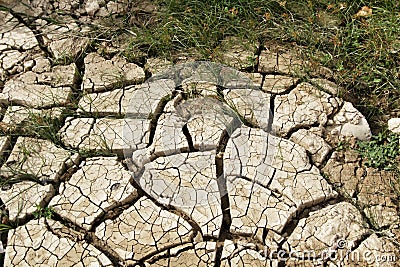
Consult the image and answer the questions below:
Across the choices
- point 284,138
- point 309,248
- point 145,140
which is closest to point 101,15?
point 145,140

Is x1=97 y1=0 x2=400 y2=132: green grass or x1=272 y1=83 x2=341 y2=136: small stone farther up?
x1=97 y1=0 x2=400 y2=132: green grass

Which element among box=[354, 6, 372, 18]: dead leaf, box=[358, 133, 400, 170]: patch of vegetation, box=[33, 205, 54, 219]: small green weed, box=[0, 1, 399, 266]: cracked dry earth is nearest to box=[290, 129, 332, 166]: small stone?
box=[0, 1, 399, 266]: cracked dry earth

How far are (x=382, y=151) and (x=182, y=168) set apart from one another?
109 centimetres

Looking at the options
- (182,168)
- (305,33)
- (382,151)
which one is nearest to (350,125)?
(382,151)

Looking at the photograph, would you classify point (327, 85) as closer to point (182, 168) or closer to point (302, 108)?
point (302, 108)

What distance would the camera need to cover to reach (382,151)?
3.06 metres

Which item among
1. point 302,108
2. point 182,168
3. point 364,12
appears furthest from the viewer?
point 364,12

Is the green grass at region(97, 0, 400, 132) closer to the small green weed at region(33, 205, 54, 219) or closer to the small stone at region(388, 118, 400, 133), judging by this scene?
the small stone at region(388, 118, 400, 133)

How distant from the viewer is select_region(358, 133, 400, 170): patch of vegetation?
302 centimetres

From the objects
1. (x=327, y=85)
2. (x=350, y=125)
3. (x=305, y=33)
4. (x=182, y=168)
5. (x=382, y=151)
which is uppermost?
(x=305, y=33)

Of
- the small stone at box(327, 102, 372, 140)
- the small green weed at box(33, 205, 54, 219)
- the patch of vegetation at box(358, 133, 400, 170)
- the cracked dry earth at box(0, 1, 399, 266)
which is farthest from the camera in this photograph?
the small stone at box(327, 102, 372, 140)

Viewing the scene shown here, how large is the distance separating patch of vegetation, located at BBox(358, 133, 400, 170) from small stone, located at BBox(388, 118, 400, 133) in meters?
0.05

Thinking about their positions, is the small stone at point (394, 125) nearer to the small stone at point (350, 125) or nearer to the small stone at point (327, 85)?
the small stone at point (350, 125)

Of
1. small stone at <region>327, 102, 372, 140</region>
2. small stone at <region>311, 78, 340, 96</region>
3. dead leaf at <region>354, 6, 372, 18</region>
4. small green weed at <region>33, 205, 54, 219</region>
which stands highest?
dead leaf at <region>354, 6, 372, 18</region>
